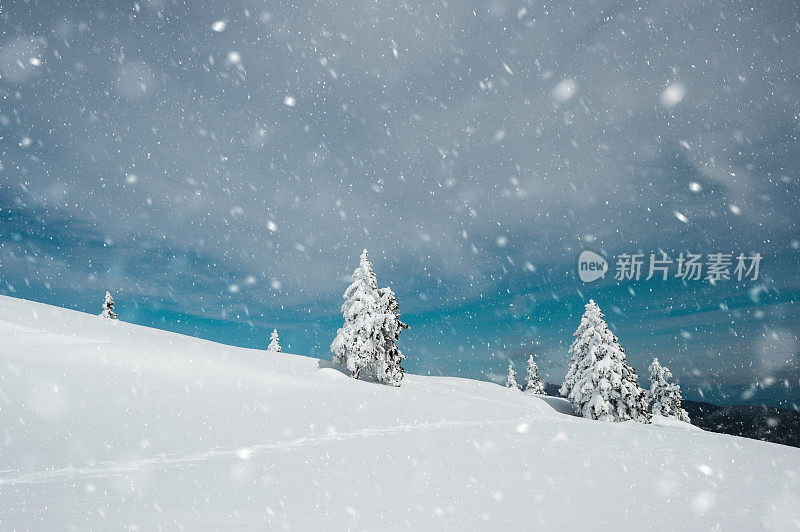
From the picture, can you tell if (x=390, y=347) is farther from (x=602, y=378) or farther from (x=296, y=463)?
(x=296, y=463)

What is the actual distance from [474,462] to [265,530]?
514cm

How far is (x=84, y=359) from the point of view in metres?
15.5

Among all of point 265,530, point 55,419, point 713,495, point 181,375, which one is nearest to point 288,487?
point 265,530

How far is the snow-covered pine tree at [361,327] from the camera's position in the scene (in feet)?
95.7

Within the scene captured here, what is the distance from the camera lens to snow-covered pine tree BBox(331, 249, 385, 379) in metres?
29.2

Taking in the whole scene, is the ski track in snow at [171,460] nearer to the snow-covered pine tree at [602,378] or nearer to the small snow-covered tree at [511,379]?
the snow-covered pine tree at [602,378]

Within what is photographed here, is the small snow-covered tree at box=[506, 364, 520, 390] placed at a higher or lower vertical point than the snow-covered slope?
higher

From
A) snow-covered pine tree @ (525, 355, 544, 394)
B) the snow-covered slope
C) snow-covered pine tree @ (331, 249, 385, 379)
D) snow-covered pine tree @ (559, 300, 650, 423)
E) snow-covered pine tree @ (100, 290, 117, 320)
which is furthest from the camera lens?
snow-covered pine tree @ (525, 355, 544, 394)

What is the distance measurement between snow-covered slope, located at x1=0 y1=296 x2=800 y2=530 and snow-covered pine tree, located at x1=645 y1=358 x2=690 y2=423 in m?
42.1

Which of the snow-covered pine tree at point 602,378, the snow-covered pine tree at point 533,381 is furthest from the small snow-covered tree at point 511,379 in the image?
the snow-covered pine tree at point 602,378

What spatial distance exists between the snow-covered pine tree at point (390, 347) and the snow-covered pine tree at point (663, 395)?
35914 millimetres

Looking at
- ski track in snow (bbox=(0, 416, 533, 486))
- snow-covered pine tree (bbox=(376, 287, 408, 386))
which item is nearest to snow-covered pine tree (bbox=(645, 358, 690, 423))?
snow-covered pine tree (bbox=(376, 287, 408, 386))

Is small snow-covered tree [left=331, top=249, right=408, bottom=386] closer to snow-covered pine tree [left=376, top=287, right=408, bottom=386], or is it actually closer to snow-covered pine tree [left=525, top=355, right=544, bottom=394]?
snow-covered pine tree [left=376, top=287, right=408, bottom=386]

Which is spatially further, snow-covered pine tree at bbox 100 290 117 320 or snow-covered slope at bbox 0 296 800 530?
snow-covered pine tree at bbox 100 290 117 320
